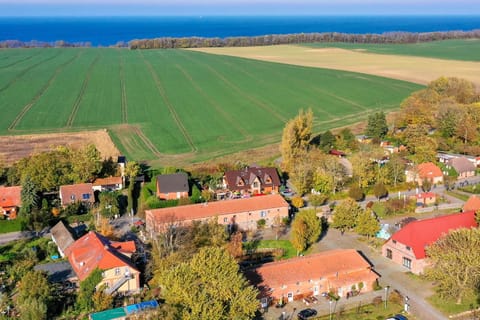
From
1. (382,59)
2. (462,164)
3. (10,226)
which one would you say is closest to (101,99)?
(10,226)

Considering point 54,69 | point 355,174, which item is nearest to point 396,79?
point 355,174

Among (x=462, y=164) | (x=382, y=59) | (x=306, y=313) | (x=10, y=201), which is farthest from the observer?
(x=382, y=59)

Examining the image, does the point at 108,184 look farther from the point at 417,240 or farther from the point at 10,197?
the point at 417,240

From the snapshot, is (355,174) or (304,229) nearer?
(304,229)

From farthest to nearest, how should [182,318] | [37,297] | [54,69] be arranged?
[54,69] → [37,297] → [182,318]

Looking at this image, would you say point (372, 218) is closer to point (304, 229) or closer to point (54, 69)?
point (304, 229)
